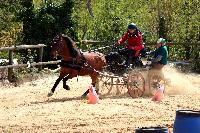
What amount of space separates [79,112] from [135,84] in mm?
3798

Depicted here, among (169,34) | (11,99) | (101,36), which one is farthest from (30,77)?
(169,34)

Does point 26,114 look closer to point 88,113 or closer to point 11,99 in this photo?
point 88,113

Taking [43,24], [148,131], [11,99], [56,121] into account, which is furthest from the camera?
[43,24]

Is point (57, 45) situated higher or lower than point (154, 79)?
higher

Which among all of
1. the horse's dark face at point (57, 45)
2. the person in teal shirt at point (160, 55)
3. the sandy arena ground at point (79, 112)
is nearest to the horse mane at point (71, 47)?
the horse's dark face at point (57, 45)

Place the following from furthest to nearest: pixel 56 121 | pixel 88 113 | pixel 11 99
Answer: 1. pixel 11 99
2. pixel 88 113
3. pixel 56 121

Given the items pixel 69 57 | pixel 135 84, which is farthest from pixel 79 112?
pixel 135 84

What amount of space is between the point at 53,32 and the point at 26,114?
14.0 m

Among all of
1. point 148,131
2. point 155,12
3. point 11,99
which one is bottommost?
point 11,99

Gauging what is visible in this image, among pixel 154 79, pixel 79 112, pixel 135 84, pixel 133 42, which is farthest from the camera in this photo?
pixel 154 79

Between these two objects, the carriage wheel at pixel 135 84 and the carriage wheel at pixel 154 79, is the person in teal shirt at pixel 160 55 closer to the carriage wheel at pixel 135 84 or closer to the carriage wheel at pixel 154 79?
the carriage wheel at pixel 154 79

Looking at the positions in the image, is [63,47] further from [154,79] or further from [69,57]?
[154,79]

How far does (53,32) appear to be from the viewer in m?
25.8

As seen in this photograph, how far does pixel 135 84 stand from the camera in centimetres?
1545
